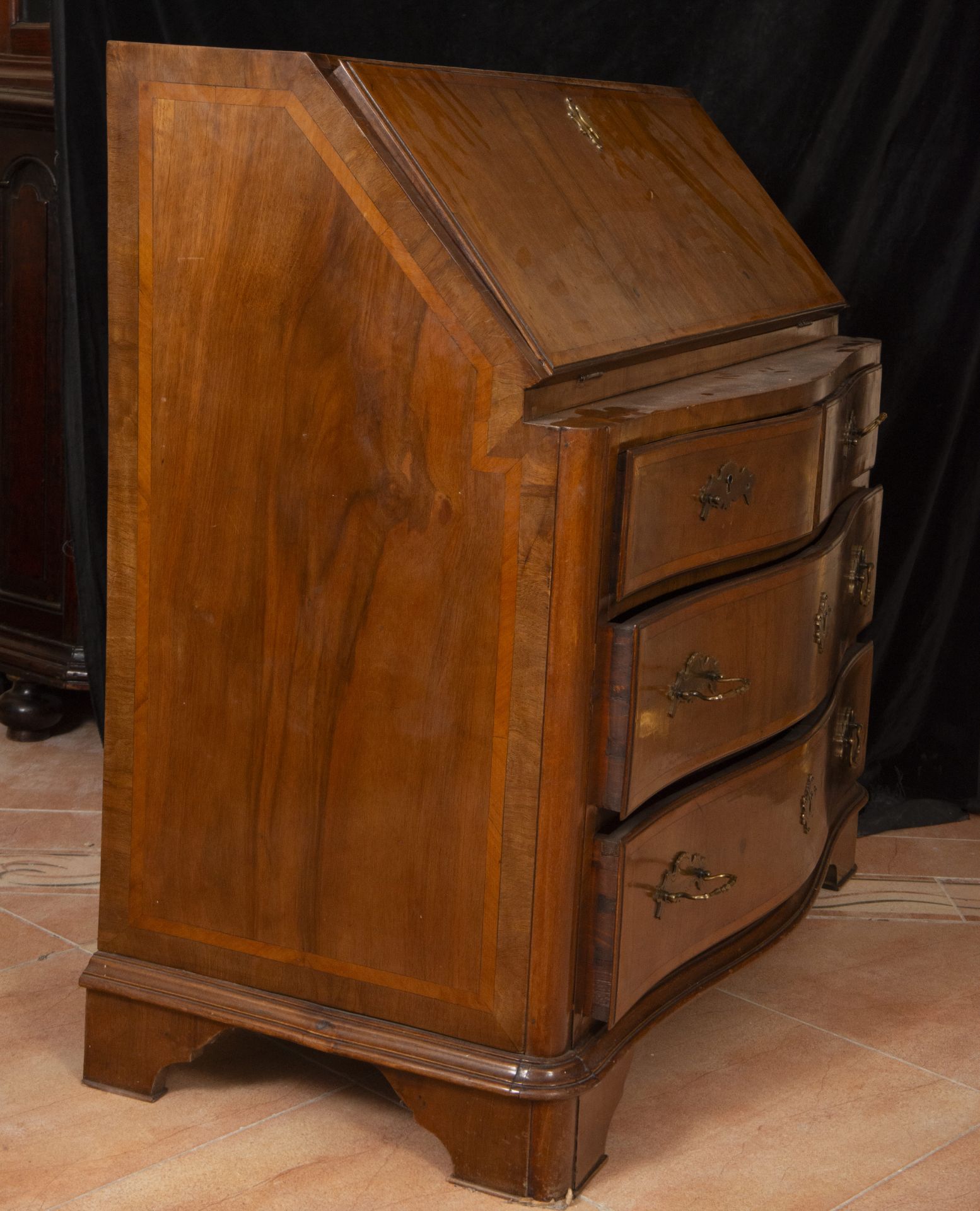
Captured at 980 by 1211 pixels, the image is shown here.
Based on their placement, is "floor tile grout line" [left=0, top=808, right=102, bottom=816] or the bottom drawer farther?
"floor tile grout line" [left=0, top=808, right=102, bottom=816]

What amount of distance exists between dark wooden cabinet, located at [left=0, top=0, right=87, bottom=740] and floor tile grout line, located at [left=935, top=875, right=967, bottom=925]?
1.71 meters

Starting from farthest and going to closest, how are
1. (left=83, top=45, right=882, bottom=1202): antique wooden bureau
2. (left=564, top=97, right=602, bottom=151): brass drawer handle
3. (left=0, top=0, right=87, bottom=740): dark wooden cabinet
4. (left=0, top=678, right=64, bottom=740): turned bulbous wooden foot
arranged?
(left=0, top=678, right=64, bottom=740): turned bulbous wooden foot
(left=0, top=0, right=87, bottom=740): dark wooden cabinet
(left=564, top=97, right=602, bottom=151): brass drawer handle
(left=83, top=45, right=882, bottom=1202): antique wooden bureau

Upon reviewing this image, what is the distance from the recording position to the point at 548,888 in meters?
1.82

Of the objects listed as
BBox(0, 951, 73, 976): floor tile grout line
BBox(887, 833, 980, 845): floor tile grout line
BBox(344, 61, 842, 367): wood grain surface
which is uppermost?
BBox(344, 61, 842, 367): wood grain surface

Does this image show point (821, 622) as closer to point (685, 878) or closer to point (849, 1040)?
point (685, 878)

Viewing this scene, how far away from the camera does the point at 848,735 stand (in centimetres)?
256

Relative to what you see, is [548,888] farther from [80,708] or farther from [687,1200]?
[80,708]

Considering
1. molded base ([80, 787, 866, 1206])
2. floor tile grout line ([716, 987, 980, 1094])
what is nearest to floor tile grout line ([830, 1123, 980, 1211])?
floor tile grout line ([716, 987, 980, 1094])

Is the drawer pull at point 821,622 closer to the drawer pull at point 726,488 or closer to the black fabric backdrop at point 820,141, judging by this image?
the drawer pull at point 726,488

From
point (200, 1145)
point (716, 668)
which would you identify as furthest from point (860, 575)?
point (200, 1145)

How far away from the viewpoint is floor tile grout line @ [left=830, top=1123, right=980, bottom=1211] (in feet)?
6.30

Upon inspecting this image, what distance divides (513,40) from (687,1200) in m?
2.17

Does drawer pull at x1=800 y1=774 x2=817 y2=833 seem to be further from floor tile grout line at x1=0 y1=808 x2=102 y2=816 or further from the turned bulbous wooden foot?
the turned bulbous wooden foot

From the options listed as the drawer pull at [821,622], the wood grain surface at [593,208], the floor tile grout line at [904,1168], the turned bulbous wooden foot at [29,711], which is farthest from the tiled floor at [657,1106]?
the wood grain surface at [593,208]
